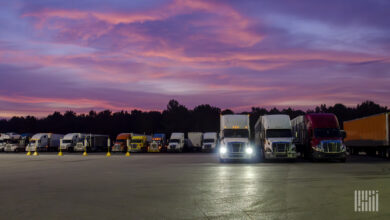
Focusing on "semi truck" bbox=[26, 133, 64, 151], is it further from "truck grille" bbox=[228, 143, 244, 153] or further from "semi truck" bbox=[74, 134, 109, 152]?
"truck grille" bbox=[228, 143, 244, 153]

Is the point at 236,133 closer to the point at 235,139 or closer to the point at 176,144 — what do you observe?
the point at 235,139

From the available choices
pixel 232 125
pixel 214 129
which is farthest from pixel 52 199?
pixel 214 129

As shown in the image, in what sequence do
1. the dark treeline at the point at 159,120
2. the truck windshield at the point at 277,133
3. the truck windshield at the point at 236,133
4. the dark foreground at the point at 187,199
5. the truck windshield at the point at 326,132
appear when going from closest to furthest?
the dark foreground at the point at 187,199, the truck windshield at the point at 326,132, the truck windshield at the point at 236,133, the truck windshield at the point at 277,133, the dark treeline at the point at 159,120

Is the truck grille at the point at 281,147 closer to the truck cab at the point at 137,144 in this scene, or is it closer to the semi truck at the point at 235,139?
the semi truck at the point at 235,139

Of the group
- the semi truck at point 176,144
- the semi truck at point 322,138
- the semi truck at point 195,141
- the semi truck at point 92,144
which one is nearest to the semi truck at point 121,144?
the semi truck at point 92,144

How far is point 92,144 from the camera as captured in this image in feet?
246

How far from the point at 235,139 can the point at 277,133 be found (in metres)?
3.38

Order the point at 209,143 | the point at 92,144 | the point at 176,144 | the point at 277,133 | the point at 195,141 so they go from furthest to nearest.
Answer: the point at 195,141
the point at 92,144
the point at 209,143
the point at 176,144
the point at 277,133

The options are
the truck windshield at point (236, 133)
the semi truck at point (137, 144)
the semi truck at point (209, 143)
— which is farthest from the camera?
the semi truck at point (137, 144)

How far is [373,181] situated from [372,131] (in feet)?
86.8

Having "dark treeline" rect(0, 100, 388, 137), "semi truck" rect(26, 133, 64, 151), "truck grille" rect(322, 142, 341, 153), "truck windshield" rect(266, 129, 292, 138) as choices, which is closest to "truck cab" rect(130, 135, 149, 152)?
"semi truck" rect(26, 133, 64, 151)

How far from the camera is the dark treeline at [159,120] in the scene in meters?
156

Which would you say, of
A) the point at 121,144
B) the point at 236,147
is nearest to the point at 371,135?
the point at 236,147

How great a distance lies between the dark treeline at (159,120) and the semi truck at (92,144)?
241 feet
